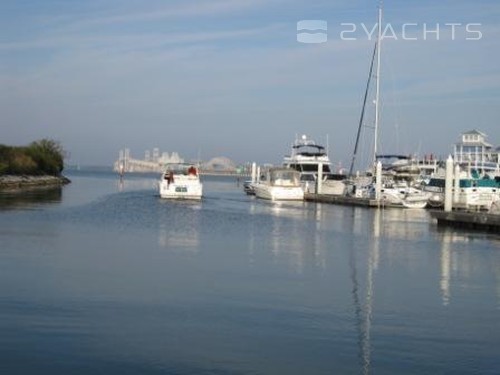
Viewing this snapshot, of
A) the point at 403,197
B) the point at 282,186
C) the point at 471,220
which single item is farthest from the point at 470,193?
the point at 282,186

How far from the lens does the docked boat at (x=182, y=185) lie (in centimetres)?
6425

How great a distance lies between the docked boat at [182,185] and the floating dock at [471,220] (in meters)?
25.0

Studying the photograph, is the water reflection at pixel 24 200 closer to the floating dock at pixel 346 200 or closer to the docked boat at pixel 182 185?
the docked boat at pixel 182 185

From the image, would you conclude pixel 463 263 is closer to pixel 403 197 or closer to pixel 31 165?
pixel 403 197

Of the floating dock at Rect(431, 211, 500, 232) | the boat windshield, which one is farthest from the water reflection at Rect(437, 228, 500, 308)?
the boat windshield

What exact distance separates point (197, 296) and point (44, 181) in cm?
9666

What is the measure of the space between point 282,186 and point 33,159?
198ft

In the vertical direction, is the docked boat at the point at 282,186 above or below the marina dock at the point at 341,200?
above

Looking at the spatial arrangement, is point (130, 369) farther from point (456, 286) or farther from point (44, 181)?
point (44, 181)

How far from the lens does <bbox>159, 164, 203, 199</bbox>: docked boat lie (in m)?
64.2

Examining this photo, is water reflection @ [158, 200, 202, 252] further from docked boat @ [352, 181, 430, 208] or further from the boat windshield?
the boat windshield

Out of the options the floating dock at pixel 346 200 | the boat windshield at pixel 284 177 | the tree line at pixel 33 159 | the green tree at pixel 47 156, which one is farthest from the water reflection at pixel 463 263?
the green tree at pixel 47 156

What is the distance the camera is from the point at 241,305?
51.7ft

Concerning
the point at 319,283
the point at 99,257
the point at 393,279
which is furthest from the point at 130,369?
the point at 99,257
